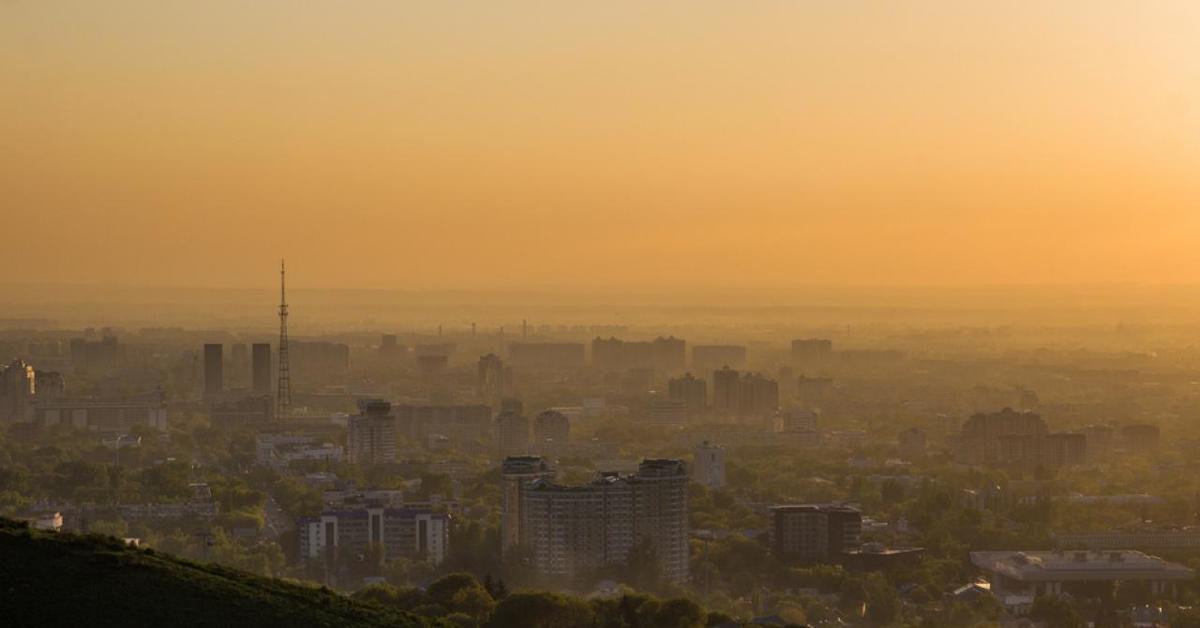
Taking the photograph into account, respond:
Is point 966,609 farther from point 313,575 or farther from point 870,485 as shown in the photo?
point 870,485

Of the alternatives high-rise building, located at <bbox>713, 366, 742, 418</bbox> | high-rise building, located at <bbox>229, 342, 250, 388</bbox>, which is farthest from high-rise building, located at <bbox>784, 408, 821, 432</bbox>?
high-rise building, located at <bbox>229, 342, 250, 388</bbox>

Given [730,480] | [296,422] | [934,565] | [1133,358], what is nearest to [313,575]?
[934,565]

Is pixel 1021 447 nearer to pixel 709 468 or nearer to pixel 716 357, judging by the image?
pixel 709 468

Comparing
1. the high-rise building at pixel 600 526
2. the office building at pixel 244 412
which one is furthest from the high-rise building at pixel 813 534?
the office building at pixel 244 412

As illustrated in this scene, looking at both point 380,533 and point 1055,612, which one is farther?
point 380,533

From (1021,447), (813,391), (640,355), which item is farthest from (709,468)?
(640,355)
